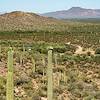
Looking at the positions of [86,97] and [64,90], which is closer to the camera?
[86,97]

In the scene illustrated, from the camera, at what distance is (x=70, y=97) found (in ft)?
61.6

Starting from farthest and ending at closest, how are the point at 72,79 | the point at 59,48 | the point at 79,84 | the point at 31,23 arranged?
1. the point at 31,23
2. the point at 59,48
3. the point at 72,79
4. the point at 79,84

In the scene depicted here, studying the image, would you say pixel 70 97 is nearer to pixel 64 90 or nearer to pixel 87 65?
pixel 64 90

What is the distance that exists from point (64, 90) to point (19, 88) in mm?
2376

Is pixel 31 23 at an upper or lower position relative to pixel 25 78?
lower

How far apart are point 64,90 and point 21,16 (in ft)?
354

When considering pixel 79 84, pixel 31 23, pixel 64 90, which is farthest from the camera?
pixel 31 23

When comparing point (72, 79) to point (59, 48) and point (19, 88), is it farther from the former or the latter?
point (59, 48)

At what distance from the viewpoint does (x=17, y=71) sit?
890 inches

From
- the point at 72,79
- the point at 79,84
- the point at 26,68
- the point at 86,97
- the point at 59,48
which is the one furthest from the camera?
the point at 59,48

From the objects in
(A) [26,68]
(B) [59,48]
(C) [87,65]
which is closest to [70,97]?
(A) [26,68]

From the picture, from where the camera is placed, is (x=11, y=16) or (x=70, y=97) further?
(x=11, y=16)

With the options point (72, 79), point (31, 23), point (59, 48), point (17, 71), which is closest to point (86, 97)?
point (72, 79)

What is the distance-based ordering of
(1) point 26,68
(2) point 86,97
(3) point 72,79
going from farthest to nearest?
(1) point 26,68, (3) point 72,79, (2) point 86,97
